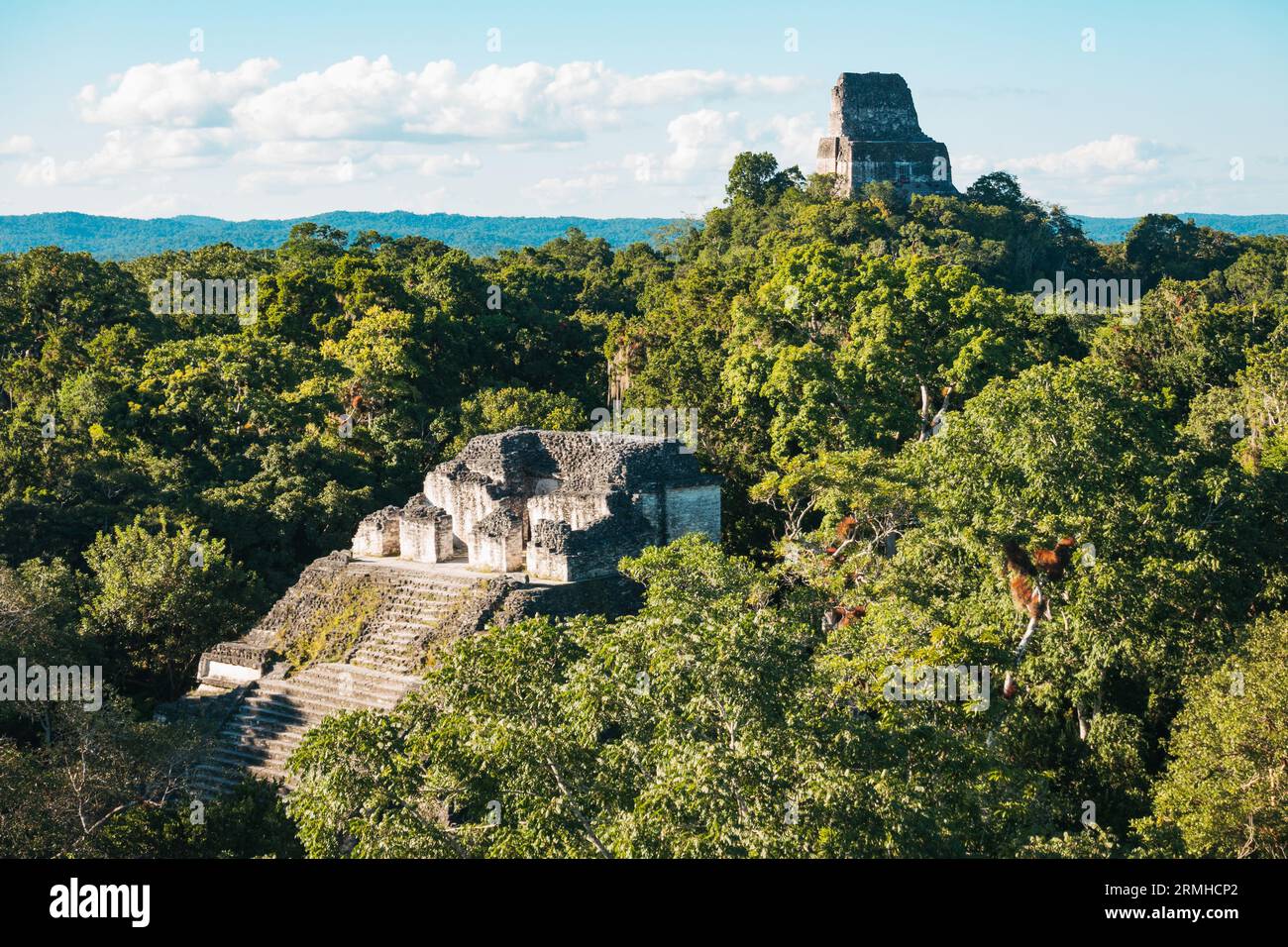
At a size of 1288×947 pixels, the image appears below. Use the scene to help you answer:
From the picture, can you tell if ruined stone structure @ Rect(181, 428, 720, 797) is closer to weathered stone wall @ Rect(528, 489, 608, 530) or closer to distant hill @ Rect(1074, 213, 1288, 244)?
weathered stone wall @ Rect(528, 489, 608, 530)

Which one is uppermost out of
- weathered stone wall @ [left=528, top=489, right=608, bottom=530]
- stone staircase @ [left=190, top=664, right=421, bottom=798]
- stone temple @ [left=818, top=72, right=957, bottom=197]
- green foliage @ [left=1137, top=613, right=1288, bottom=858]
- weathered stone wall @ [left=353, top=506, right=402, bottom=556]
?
stone temple @ [left=818, top=72, right=957, bottom=197]

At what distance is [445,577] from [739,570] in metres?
5.94

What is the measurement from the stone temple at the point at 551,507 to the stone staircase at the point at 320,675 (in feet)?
3.01

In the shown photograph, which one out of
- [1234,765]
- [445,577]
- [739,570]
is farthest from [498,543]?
[1234,765]

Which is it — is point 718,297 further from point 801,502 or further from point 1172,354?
point 1172,354

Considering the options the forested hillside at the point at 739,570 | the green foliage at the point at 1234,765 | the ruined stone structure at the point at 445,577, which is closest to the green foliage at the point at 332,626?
the ruined stone structure at the point at 445,577

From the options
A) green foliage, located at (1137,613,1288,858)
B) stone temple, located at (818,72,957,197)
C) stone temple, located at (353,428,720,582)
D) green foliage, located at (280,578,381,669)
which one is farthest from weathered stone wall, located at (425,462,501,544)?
stone temple, located at (818,72,957,197)

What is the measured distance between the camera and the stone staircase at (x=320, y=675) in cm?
1747

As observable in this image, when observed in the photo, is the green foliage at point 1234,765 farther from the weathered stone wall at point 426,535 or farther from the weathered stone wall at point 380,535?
the weathered stone wall at point 380,535

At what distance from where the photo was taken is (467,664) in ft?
37.7

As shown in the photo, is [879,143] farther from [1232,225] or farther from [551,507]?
[1232,225]

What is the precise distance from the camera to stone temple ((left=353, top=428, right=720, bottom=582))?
19.7 meters
